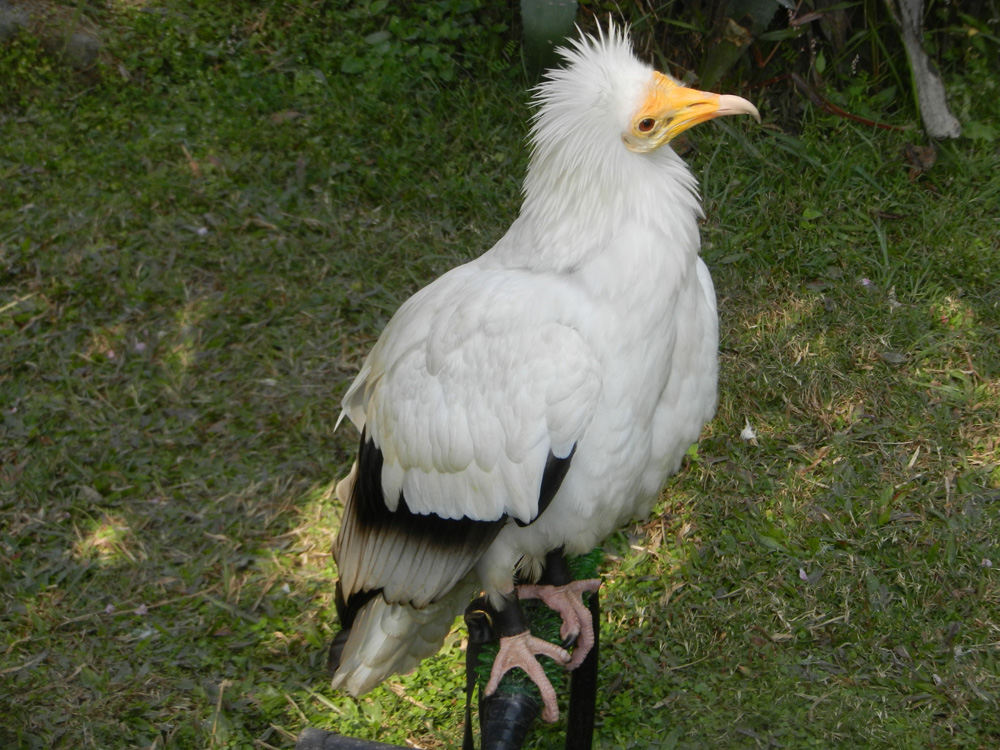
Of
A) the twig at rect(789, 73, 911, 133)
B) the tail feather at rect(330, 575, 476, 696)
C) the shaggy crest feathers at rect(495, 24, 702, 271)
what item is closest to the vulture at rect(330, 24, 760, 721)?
the shaggy crest feathers at rect(495, 24, 702, 271)

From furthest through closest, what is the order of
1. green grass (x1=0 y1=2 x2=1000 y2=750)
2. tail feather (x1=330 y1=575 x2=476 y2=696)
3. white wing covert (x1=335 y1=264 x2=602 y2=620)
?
green grass (x1=0 y1=2 x2=1000 y2=750) → tail feather (x1=330 y1=575 x2=476 y2=696) → white wing covert (x1=335 y1=264 x2=602 y2=620)

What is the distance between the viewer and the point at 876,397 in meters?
3.76

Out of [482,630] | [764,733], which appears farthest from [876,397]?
[482,630]

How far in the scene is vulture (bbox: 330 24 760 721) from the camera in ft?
7.10

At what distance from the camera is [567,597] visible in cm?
267

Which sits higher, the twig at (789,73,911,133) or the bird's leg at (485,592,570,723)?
the twig at (789,73,911,133)

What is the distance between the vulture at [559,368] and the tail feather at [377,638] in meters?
0.25

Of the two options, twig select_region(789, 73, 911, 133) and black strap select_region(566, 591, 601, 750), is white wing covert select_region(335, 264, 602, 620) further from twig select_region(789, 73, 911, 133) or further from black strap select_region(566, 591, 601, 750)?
twig select_region(789, 73, 911, 133)

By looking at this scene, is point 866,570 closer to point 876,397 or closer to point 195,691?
point 876,397

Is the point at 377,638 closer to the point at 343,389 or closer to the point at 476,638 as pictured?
the point at 476,638

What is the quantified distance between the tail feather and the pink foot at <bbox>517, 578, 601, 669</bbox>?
23cm

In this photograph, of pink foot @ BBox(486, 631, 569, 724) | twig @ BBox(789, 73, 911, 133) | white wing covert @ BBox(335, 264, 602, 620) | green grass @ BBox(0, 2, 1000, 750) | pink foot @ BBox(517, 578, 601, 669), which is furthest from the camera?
twig @ BBox(789, 73, 911, 133)

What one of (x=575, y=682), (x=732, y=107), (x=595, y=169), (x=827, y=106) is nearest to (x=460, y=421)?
(x=595, y=169)

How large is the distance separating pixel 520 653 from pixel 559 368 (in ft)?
2.80
